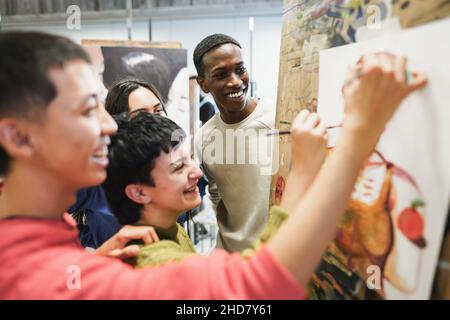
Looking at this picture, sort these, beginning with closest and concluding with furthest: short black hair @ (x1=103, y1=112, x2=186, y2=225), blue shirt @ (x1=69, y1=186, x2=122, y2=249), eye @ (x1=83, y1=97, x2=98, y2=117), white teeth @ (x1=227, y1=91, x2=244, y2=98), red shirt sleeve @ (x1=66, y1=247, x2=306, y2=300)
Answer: red shirt sleeve @ (x1=66, y1=247, x2=306, y2=300) → eye @ (x1=83, y1=97, x2=98, y2=117) → short black hair @ (x1=103, y1=112, x2=186, y2=225) → blue shirt @ (x1=69, y1=186, x2=122, y2=249) → white teeth @ (x1=227, y1=91, x2=244, y2=98)

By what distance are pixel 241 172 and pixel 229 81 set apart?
1.35 ft

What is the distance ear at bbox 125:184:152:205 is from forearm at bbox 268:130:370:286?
46 cm

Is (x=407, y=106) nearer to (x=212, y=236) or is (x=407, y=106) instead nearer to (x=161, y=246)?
(x=161, y=246)

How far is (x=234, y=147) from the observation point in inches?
58.0

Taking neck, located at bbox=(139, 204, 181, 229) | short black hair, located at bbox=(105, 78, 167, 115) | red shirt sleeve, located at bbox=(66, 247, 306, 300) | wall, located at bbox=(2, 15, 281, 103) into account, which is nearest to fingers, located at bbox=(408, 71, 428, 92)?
red shirt sleeve, located at bbox=(66, 247, 306, 300)

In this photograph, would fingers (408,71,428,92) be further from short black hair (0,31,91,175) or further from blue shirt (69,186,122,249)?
blue shirt (69,186,122,249)

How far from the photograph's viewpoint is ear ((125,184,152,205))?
2.86 ft

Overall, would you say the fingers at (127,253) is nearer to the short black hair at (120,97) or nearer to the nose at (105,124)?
the nose at (105,124)

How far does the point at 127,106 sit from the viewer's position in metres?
1.35

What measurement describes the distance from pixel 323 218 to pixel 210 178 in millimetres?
1077

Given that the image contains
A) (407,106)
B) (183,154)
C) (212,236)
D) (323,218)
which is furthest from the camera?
(212,236)

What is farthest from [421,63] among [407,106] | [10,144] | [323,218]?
[10,144]

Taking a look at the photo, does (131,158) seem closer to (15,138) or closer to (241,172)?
(15,138)

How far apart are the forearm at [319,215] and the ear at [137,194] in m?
0.46
